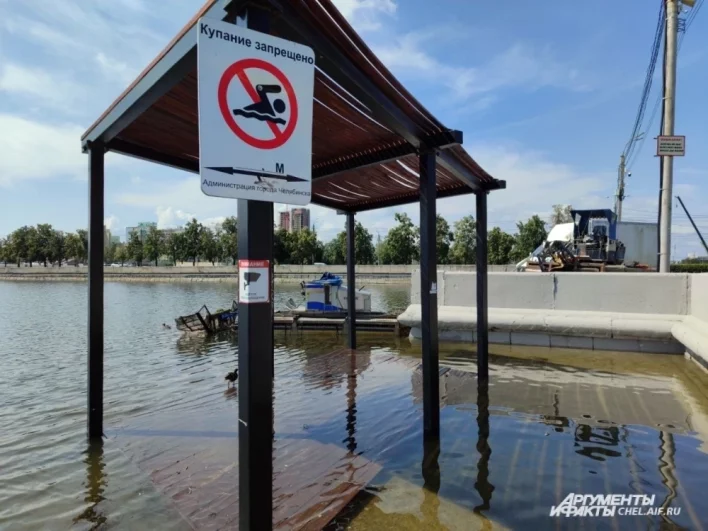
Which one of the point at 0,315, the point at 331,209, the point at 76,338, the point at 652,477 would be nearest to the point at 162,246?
the point at 0,315

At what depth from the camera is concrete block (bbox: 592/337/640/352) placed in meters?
10.3

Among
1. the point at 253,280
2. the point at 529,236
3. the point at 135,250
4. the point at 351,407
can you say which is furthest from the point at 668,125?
the point at 135,250

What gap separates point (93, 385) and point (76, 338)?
1308cm

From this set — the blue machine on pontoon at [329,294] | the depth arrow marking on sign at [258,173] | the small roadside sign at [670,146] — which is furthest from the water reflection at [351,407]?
the small roadside sign at [670,146]

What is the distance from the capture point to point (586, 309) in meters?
11.1

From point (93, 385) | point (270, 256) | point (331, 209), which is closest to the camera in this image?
point (270, 256)

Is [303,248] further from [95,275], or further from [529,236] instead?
[95,275]

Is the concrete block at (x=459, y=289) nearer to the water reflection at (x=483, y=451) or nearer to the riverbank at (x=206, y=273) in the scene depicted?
the water reflection at (x=483, y=451)

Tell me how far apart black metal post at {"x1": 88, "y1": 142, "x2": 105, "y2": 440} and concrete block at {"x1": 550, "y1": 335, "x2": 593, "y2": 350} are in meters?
9.58

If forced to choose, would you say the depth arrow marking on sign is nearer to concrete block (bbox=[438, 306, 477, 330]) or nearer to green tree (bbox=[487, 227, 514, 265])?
concrete block (bbox=[438, 306, 477, 330])

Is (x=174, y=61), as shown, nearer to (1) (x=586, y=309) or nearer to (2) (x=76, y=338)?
(1) (x=586, y=309)

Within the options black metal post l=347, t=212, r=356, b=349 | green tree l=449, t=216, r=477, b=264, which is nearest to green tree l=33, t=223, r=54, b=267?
green tree l=449, t=216, r=477, b=264

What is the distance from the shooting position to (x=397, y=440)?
17.5 feet

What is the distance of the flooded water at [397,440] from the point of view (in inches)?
152
